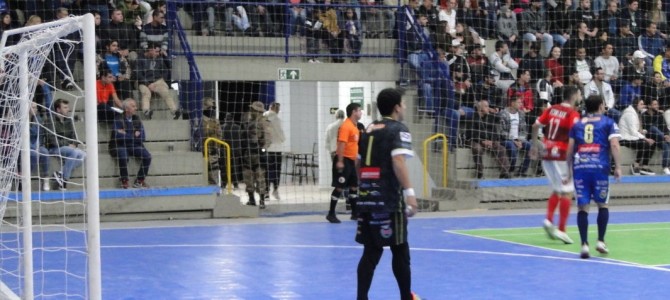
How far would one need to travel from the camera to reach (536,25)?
1004 inches

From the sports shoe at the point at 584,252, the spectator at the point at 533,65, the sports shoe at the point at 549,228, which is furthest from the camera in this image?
the spectator at the point at 533,65

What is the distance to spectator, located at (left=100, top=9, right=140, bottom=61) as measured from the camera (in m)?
20.4

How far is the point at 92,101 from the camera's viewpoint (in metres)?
7.00

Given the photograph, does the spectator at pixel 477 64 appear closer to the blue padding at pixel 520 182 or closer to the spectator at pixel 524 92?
the spectator at pixel 524 92

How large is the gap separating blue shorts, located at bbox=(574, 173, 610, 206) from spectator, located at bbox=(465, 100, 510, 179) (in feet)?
26.7

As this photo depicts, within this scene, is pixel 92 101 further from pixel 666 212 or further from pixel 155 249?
pixel 666 212

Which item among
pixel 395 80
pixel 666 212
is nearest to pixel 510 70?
pixel 395 80

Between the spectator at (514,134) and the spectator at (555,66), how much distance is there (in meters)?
2.08

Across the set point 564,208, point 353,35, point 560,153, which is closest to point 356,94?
point 353,35

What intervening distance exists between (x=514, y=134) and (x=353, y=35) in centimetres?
427

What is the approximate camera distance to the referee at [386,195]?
9031 mm

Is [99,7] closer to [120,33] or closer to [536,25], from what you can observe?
[120,33]

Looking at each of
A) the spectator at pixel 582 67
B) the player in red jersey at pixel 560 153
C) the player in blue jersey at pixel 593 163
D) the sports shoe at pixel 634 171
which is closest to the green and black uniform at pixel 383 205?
the player in blue jersey at pixel 593 163

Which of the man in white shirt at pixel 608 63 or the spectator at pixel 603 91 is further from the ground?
the man in white shirt at pixel 608 63
